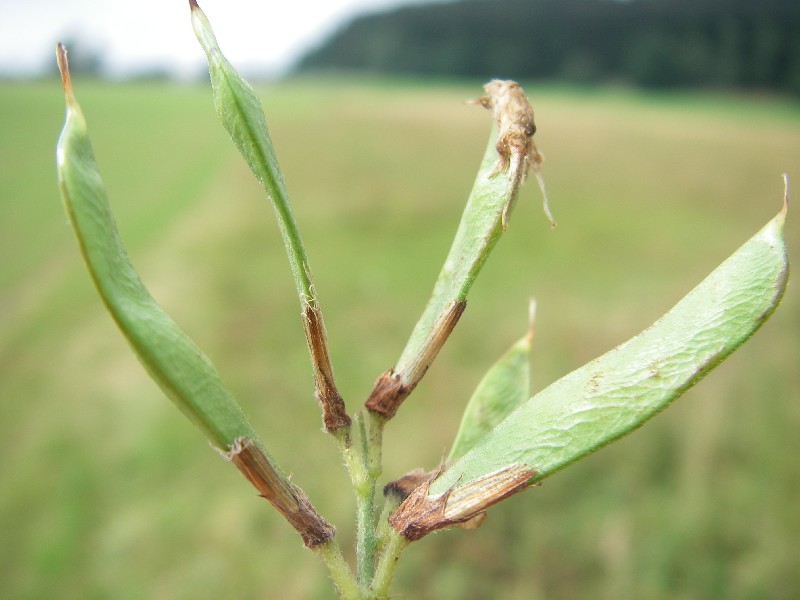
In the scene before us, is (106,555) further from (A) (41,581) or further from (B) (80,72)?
(B) (80,72)

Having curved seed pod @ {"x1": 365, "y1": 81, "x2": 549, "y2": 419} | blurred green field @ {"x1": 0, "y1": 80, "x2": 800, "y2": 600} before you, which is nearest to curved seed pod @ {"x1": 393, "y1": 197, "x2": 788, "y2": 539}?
curved seed pod @ {"x1": 365, "y1": 81, "x2": 549, "y2": 419}

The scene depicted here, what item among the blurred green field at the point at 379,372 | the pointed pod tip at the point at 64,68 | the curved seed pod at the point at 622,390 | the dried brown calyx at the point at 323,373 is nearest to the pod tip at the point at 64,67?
the pointed pod tip at the point at 64,68

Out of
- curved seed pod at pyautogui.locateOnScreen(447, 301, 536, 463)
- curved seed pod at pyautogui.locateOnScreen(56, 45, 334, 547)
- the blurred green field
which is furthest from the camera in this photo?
the blurred green field

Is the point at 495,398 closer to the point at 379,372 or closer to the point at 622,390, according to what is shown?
the point at 622,390

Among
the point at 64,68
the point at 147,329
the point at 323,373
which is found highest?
the point at 64,68

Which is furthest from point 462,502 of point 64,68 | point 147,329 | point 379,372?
point 379,372

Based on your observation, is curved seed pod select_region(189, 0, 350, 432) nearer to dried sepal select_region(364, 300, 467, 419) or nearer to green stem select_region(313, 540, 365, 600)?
dried sepal select_region(364, 300, 467, 419)
